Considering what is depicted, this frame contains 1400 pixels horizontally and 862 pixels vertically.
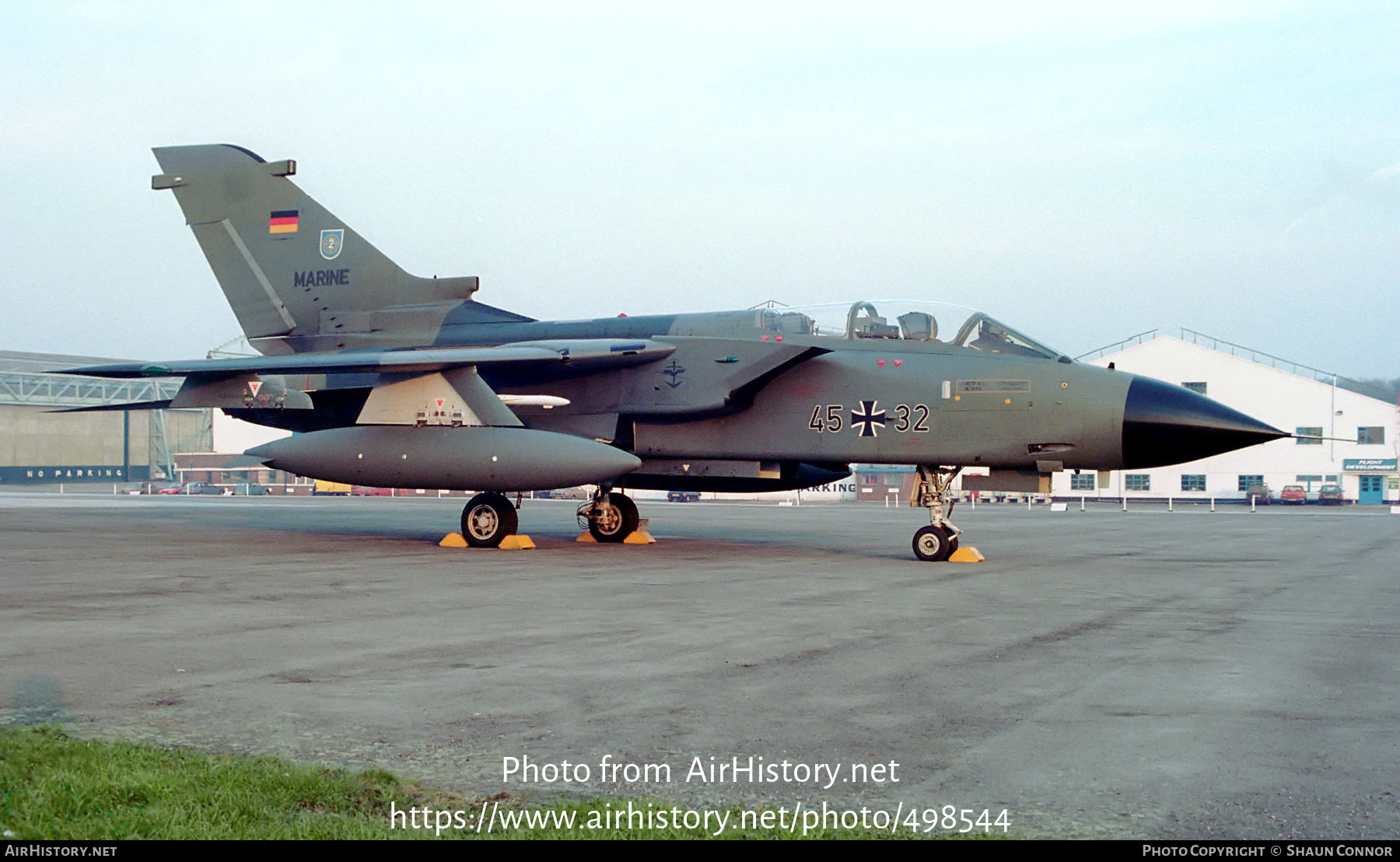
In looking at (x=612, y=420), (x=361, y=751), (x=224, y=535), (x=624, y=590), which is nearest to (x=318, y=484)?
(x=224, y=535)

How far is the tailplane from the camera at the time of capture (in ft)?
62.2

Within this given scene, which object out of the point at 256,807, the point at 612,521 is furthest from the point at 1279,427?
the point at 256,807

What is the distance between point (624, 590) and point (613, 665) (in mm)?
4140

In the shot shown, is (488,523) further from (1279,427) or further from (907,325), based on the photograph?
(1279,427)

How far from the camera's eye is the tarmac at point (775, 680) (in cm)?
422

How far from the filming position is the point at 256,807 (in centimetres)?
372

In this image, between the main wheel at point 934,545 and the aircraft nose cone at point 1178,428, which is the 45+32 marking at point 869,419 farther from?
the aircraft nose cone at point 1178,428

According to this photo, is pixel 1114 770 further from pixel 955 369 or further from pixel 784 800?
pixel 955 369

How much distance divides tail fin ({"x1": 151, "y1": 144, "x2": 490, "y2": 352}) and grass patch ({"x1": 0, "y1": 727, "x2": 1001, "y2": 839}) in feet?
49.6

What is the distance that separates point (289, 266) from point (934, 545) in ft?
38.6

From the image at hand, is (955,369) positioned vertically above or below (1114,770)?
above

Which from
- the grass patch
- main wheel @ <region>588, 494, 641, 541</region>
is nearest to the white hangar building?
main wheel @ <region>588, 494, 641, 541</region>

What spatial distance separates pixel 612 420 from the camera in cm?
1656

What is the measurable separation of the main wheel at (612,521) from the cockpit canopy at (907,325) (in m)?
4.04
